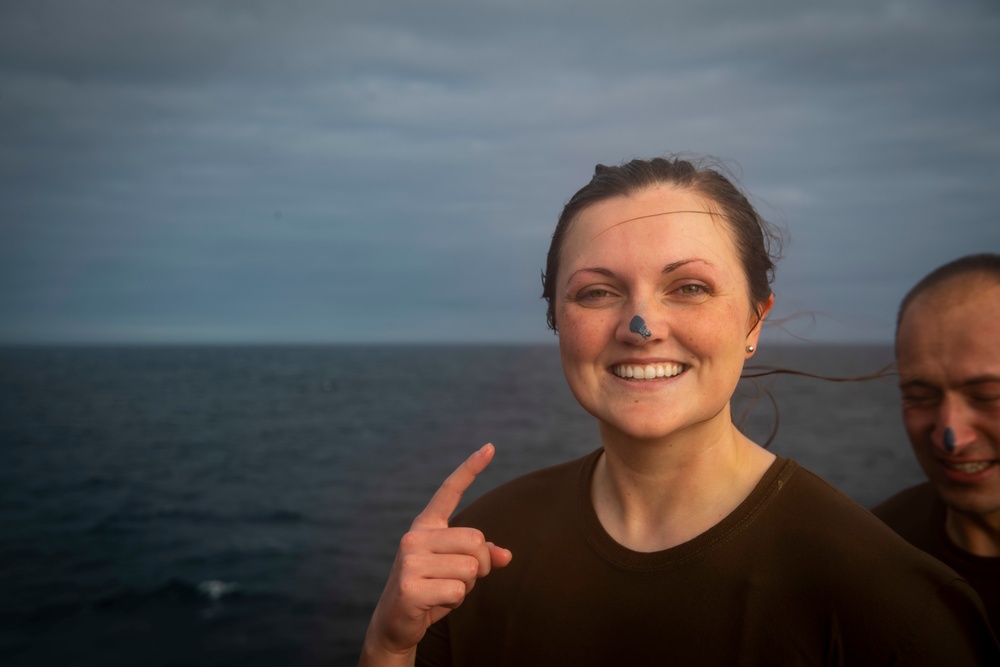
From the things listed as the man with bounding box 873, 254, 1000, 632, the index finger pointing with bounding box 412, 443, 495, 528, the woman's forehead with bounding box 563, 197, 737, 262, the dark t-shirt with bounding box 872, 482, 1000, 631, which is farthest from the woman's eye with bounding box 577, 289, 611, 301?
the dark t-shirt with bounding box 872, 482, 1000, 631

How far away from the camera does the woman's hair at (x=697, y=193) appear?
8.71 feet

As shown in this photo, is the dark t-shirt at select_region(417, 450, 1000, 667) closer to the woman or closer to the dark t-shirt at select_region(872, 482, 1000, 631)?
the woman

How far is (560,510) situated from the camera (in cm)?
282

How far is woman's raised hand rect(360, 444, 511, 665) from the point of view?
2354mm

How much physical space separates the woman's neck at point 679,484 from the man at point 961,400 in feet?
3.06

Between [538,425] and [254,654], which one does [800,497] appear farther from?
[538,425]

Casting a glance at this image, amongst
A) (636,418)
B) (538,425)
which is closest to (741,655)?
(636,418)

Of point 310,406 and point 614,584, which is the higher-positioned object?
point 614,584

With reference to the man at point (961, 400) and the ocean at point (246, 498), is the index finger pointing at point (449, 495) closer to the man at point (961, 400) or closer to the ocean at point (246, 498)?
the ocean at point (246, 498)

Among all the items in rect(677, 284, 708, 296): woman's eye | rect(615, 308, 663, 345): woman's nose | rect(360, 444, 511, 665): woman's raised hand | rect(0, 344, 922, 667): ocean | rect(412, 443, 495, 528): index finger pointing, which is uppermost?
rect(677, 284, 708, 296): woman's eye

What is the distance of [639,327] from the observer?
245 cm

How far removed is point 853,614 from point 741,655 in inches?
12.6

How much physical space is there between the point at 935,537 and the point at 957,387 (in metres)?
0.73

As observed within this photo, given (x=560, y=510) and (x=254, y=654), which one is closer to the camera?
(x=560, y=510)
